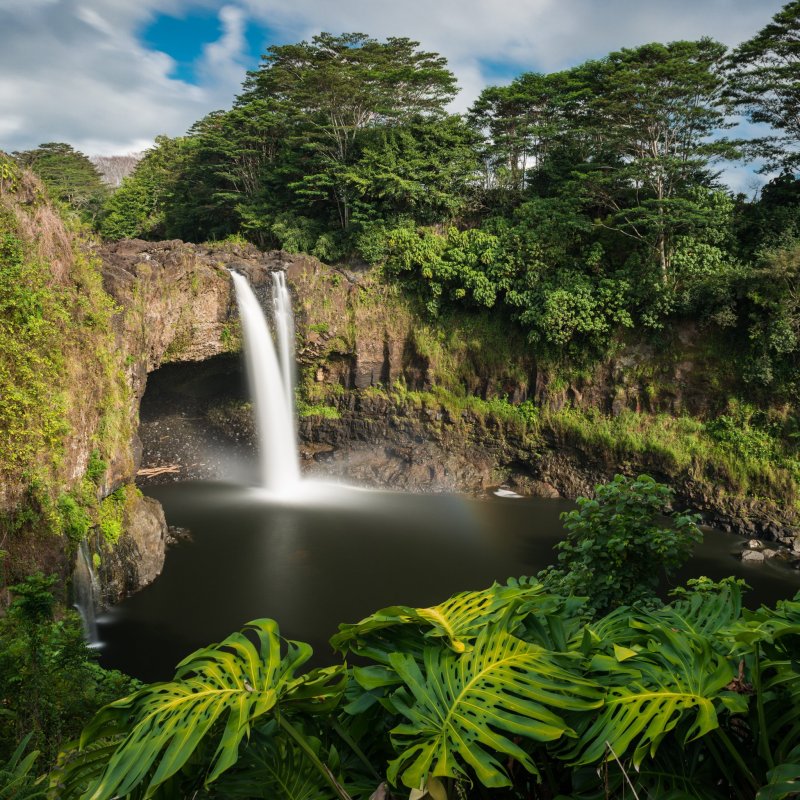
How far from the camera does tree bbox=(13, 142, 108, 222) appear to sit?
27.0m

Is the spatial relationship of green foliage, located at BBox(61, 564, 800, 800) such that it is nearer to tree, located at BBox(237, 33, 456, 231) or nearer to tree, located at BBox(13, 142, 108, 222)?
tree, located at BBox(237, 33, 456, 231)

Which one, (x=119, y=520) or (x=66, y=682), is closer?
(x=66, y=682)

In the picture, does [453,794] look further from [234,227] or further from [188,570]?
[234,227]

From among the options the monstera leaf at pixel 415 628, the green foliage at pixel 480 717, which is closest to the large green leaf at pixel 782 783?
the green foliage at pixel 480 717

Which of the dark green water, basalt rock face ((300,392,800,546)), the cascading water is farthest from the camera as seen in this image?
the cascading water

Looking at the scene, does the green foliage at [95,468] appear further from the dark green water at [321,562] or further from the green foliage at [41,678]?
the green foliage at [41,678]

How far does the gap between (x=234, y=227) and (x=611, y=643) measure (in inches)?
839

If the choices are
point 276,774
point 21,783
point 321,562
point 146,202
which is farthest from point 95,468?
point 146,202

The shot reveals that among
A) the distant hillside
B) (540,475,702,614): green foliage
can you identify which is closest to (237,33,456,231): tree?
(540,475,702,614): green foliage

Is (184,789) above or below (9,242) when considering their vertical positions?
below

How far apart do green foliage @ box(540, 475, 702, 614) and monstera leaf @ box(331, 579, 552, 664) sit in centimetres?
185

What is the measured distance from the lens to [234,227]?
2078 cm

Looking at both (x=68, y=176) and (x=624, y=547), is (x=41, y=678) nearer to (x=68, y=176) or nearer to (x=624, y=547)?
(x=624, y=547)

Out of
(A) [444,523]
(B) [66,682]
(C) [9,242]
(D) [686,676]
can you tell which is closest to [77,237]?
(C) [9,242]
